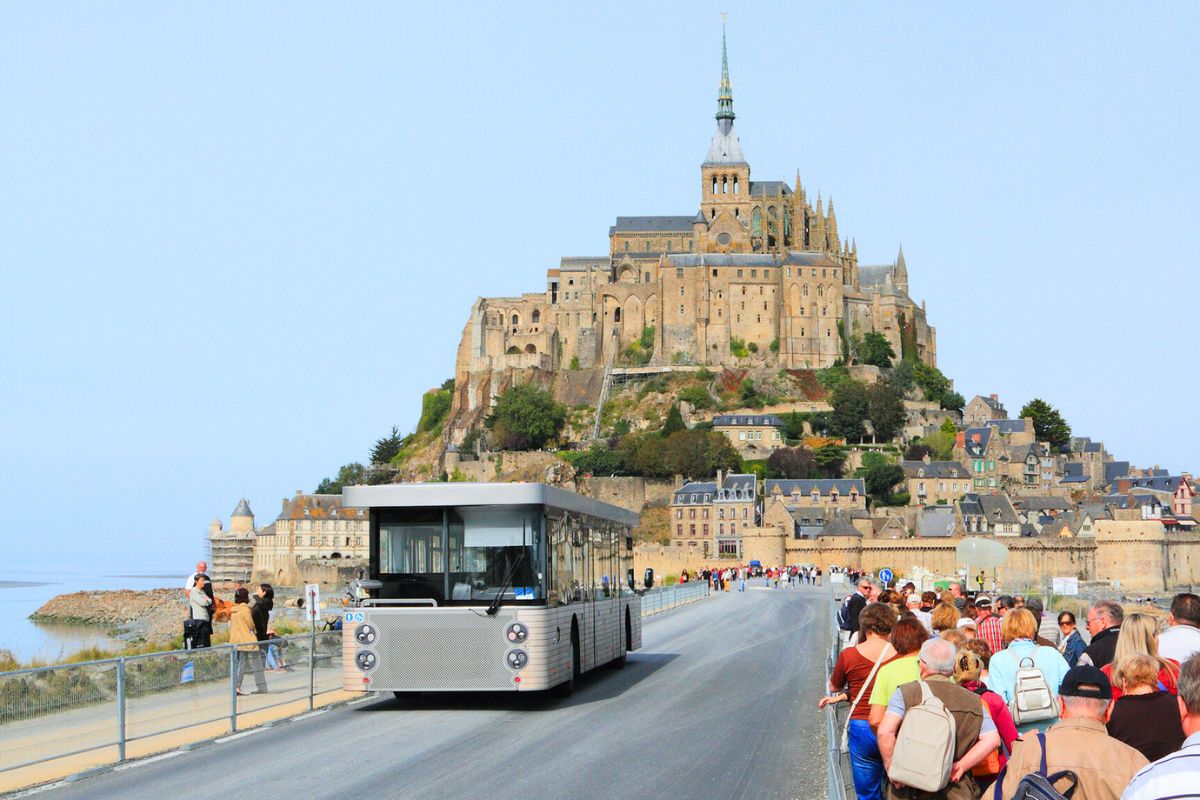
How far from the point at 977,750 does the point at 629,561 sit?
17.8m

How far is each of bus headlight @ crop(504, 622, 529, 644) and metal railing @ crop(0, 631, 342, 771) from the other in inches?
100.0

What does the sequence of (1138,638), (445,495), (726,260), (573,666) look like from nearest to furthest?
(1138,638), (445,495), (573,666), (726,260)

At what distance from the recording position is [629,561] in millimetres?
25000

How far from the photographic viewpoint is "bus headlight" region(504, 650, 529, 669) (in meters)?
15.8

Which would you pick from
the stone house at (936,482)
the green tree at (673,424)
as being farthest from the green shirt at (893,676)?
the green tree at (673,424)

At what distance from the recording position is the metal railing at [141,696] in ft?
38.0

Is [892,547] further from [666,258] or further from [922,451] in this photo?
[666,258]

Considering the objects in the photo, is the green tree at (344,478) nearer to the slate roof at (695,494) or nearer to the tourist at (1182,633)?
the slate roof at (695,494)

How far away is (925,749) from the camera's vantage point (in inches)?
271

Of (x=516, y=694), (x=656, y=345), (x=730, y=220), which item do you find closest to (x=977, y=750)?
(x=516, y=694)

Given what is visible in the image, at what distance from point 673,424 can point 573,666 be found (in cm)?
9332

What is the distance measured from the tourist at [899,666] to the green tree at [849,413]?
10357cm

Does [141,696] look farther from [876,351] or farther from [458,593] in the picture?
[876,351]

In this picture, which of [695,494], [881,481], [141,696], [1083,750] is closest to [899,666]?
[1083,750]
